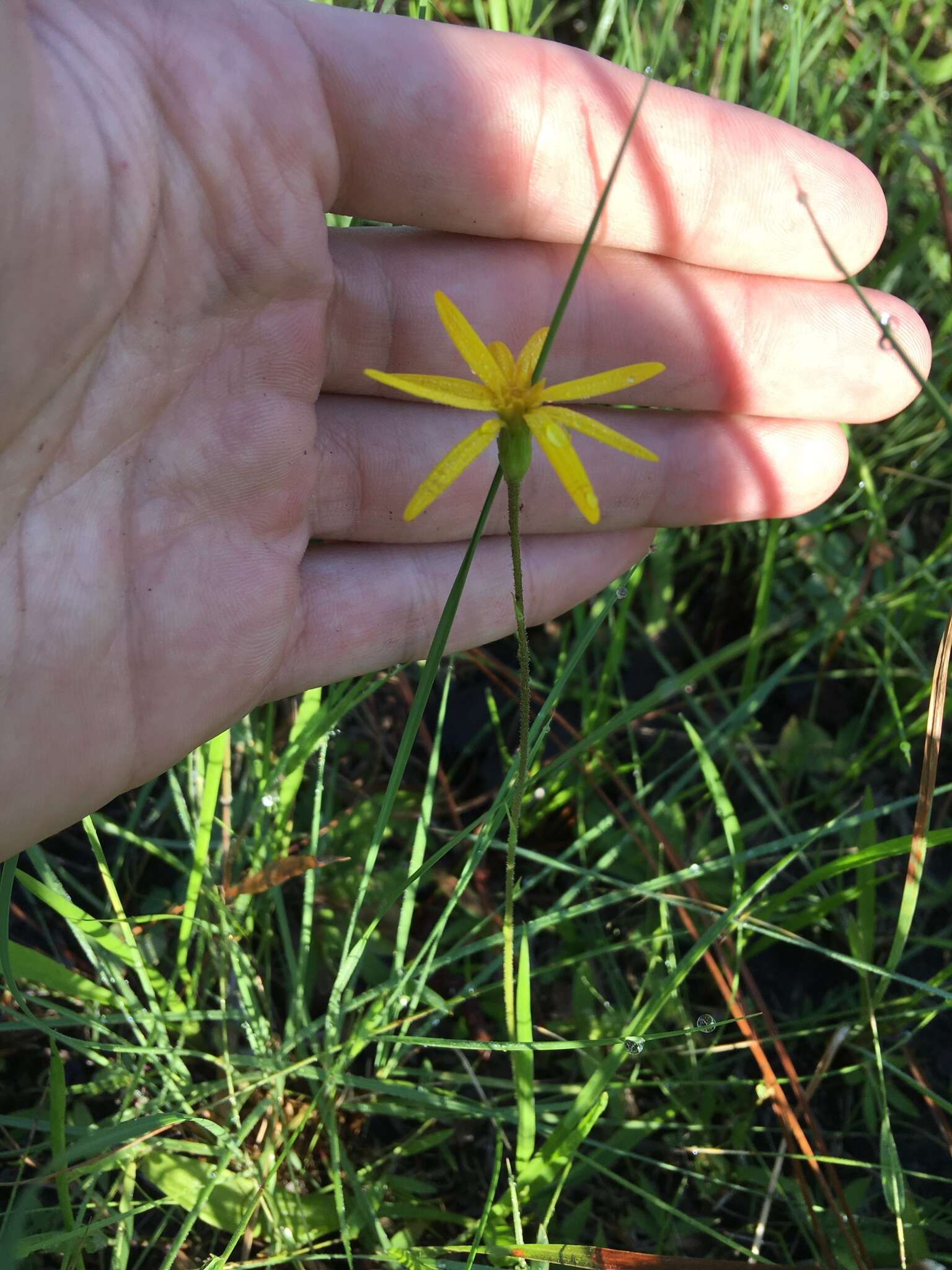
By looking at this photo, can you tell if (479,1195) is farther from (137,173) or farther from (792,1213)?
(137,173)

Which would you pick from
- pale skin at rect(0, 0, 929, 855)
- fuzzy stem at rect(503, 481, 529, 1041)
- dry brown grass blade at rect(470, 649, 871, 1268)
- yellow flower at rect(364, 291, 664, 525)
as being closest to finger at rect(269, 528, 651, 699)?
pale skin at rect(0, 0, 929, 855)

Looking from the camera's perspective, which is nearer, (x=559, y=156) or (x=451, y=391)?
(x=451, y=391)

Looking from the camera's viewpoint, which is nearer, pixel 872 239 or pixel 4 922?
pixel 4 922

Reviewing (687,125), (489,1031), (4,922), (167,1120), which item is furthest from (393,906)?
(687,125)

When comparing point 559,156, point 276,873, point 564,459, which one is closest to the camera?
point 564,459

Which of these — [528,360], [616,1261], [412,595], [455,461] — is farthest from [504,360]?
[616,1261]

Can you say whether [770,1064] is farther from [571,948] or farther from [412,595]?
[412,595]

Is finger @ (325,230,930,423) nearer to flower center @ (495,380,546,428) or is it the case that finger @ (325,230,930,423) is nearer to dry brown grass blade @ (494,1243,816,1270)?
flower center @ (495,380,546,428)
